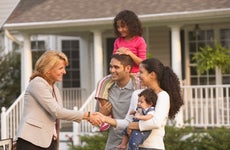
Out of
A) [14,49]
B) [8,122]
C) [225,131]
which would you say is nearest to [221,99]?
[225,131]

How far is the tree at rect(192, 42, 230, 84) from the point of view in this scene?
1410 centimetres

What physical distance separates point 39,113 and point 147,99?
110 cm

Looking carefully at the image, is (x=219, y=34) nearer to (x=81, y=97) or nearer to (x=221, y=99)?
(x=221, y=99)

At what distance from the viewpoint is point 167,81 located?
562 centimetres

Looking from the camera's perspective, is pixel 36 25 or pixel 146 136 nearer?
pixel 146 136

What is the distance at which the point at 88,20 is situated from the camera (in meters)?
15.1

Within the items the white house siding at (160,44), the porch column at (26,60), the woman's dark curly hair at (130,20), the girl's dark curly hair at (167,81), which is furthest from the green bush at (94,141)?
the girl's dark curly hair at (167,81)

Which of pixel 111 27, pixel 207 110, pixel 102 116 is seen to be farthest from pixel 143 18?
pixel 102 116

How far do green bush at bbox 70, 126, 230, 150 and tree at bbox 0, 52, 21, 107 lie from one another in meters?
6.98

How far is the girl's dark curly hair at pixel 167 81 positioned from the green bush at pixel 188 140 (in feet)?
19.5

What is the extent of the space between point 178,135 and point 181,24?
11.2 ft

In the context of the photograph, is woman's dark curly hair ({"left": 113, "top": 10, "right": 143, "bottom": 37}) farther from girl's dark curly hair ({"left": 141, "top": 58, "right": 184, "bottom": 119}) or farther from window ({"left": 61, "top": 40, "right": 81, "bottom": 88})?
window ({"left": 61, "top": 40, "right": 81, "bottom": 88})

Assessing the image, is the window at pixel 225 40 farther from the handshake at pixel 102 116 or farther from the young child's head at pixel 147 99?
the young child's head at pixel 147 99

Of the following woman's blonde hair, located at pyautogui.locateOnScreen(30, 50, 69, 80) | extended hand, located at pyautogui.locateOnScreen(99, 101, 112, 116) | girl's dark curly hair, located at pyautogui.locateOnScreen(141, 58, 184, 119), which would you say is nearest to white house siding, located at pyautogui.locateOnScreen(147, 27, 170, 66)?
extended hand, located at pyautogui.locateOnScreen(99, 101, 112, 116)
